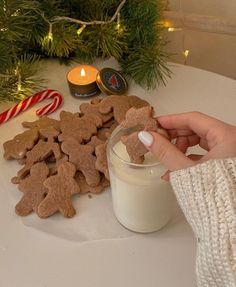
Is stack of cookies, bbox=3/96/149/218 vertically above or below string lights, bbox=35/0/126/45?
below

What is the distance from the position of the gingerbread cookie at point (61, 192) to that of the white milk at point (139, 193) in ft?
0.22

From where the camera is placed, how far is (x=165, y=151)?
0.48 metres

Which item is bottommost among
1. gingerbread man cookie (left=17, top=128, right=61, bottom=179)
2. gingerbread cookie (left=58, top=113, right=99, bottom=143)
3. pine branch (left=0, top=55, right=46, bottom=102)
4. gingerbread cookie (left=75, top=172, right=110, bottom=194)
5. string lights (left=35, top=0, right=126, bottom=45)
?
gingerbread cookie (left=75, top=172, right=110, bottom=194)

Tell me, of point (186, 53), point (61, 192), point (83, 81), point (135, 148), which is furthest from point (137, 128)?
point (186, 53)

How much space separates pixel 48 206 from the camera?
1.89ft

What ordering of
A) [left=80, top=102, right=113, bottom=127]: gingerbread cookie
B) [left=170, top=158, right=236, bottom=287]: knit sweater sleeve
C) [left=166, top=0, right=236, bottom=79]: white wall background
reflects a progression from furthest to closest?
[left=166, top=0, right=236, bottom=79]: white wall background, [left=80, top=102, right=113, bottom=127]: gingerbread cookie, [left=170, top=158, right=236, bottom=287]: knit sweater sleeve

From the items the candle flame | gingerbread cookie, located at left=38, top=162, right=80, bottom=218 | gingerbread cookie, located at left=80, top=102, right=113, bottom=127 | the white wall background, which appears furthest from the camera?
the white wall background

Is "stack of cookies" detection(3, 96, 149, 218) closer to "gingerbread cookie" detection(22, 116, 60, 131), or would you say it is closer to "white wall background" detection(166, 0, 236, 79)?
"gingerbread cookie" detection(22, 116, 60, 131)

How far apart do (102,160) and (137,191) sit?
4.2 inches

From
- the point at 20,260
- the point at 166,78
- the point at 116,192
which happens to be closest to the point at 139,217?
the point at 116,192

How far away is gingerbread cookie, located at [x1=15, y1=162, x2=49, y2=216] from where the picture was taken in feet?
1.92

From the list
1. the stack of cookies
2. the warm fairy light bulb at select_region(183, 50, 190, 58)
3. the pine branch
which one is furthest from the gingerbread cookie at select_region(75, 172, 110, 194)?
the warm fairy light bulb at select_region(183, 50, 190, 58)

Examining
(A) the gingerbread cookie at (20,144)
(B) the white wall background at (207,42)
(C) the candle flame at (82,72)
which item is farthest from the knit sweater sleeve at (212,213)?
(B) the white wall background at (207,42)

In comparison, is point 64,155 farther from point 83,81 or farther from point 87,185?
point 83,81
